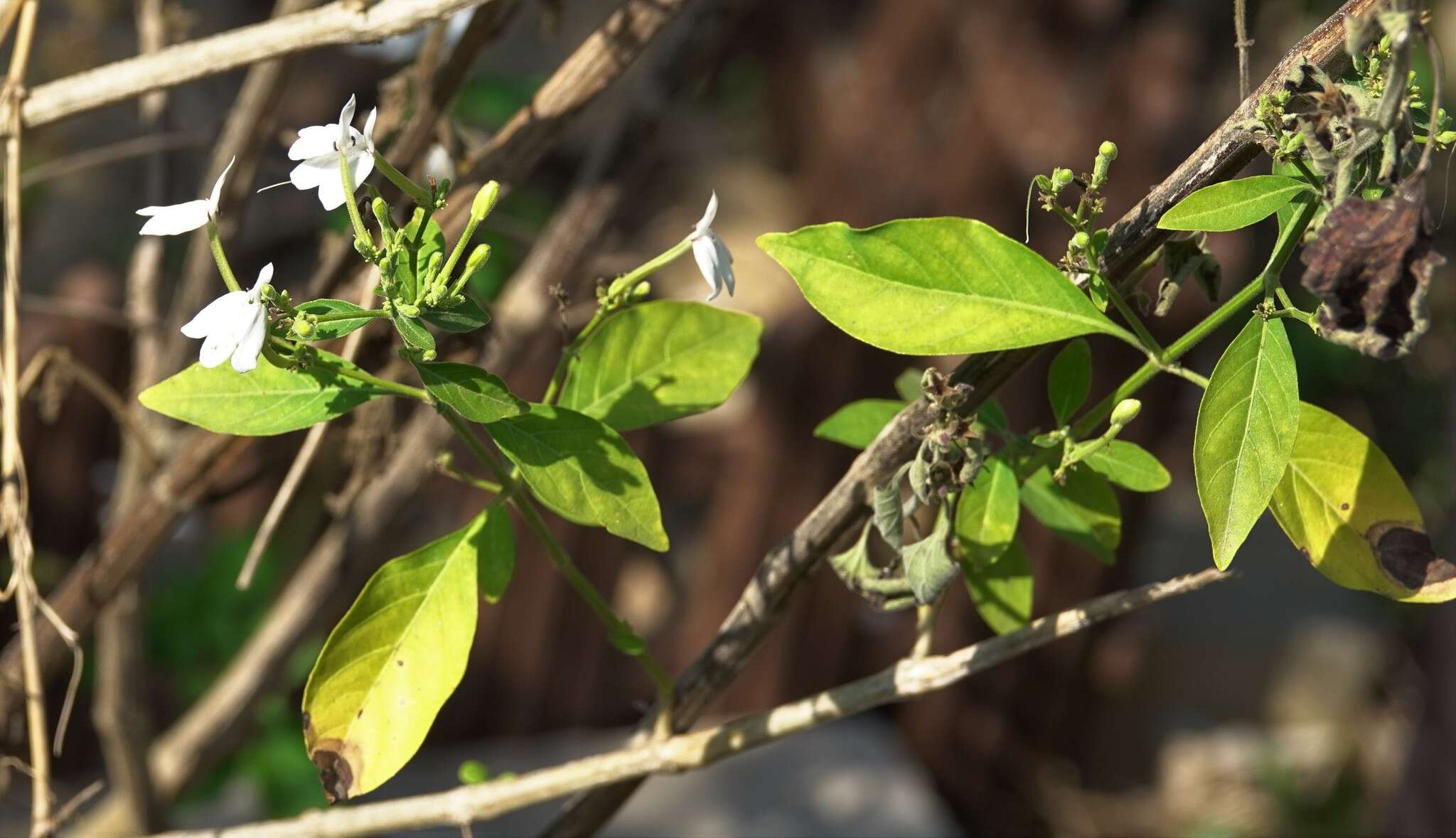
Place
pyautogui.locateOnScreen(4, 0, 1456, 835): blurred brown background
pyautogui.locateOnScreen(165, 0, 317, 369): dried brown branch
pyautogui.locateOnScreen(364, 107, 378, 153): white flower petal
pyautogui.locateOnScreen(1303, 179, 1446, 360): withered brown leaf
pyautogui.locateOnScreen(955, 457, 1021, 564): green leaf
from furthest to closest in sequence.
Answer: pyautogui.locateOnScreen(4, 0, 1456, 835): blurred brown background
pyautogui.locateOnScreen(165, 0, 317, 369): dried brown branch
pyautogui.locateOnScreen(955, 457, 1021, 564): green leaf
pyautogui.locateOnScreen(364, 107, 378, 153): white flower petal
pyautogui.locateOnScreen(1303, 179, 1446, 360): withered brown leaf

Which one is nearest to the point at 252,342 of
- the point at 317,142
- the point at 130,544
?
the point at 317,142

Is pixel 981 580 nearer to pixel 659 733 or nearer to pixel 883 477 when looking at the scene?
pixel 883 477

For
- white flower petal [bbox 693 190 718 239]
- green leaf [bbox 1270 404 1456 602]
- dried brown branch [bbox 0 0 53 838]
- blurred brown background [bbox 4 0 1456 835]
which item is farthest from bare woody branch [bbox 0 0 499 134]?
green leaf [bbox 1270 404 1456 602]

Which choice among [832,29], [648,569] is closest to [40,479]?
[648,569]

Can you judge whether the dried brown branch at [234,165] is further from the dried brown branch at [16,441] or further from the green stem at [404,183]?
the green stem at [404,183]

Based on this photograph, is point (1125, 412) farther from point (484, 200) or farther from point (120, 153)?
point (120, 153)

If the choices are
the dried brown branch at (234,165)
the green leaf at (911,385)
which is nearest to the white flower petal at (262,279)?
the green leaf at (911,385)

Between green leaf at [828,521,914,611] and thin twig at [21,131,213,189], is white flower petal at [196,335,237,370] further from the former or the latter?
thin twig at [21,131,213,189]
